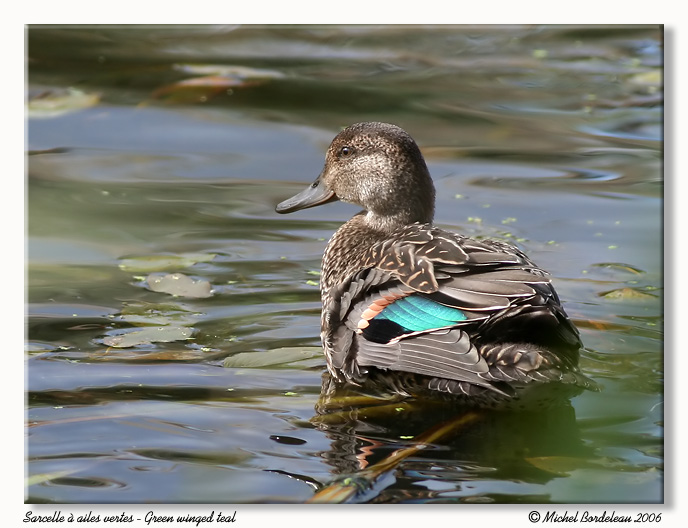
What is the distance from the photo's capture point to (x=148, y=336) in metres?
6.04

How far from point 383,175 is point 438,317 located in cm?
148

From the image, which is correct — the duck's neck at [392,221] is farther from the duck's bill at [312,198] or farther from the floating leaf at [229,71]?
the floating leaf at [229,71]

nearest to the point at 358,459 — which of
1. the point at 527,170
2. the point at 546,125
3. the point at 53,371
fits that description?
the point at 53,371

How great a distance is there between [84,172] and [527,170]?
352cm

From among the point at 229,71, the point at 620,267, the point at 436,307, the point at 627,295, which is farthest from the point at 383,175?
the point at 229,71

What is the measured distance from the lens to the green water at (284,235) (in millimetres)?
4785

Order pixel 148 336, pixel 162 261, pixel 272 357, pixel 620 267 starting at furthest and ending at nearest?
1. pixel 162 261
2. pixel 620 267
3. pixel 148 336
4. pixel 272 357

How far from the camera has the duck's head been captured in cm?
622

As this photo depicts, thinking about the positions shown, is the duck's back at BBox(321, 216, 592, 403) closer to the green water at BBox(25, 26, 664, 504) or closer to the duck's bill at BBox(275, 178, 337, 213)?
the green water at BBox(25, 26, 664, 504)

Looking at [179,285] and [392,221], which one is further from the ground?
[392,221]

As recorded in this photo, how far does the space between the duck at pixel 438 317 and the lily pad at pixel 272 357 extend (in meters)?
0.27

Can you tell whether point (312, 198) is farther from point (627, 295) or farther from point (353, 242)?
point (627, 295)

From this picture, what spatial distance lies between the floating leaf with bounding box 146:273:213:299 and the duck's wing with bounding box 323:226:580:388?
1187 millimetres

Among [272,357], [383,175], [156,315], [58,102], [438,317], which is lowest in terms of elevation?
[272,357]
